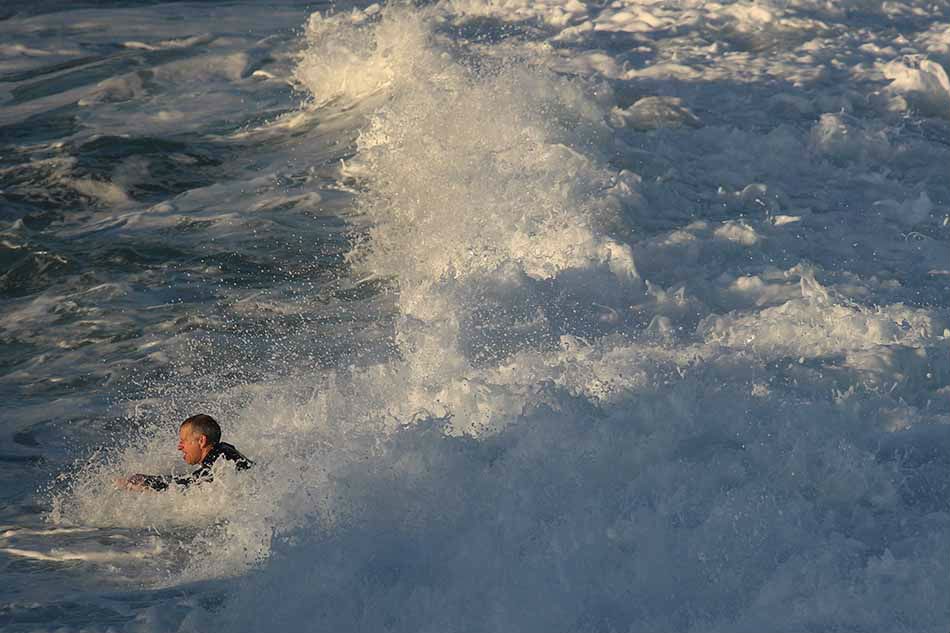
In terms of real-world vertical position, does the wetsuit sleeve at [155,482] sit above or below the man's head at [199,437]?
below

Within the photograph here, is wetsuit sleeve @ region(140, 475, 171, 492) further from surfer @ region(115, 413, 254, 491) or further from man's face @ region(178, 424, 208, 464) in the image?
man's face @ region(178, 424, 208, 464)

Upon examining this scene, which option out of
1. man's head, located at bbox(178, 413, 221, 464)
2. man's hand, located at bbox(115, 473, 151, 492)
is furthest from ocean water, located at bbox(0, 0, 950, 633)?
man's head, located at bbox(178, 413, 221, 464)

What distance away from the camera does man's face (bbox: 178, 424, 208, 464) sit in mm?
6797

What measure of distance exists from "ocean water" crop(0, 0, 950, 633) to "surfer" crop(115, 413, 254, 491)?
96mm

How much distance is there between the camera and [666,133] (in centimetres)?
1185

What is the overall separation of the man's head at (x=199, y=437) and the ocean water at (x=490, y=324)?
9.9 inches

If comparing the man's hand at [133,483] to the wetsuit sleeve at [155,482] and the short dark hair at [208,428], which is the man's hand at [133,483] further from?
the short dark hair at [208,428]

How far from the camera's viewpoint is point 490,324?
26.4ft

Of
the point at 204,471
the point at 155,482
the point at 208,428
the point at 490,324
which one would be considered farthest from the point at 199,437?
the point at 490,324

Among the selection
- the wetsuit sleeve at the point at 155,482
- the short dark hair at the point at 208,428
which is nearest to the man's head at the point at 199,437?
the short dark hair at the point at 208,428

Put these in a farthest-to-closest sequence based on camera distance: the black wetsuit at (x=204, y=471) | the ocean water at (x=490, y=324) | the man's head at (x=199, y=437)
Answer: the man's head at (x=199, y=437) < the black wetsuit at (x=204, y=471) < the ocean water at (x=490, y=324)

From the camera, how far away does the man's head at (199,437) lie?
679 centimetres

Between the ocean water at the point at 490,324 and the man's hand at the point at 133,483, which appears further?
the man's hand at the point at 133,483

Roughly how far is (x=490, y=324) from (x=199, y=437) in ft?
6.89
